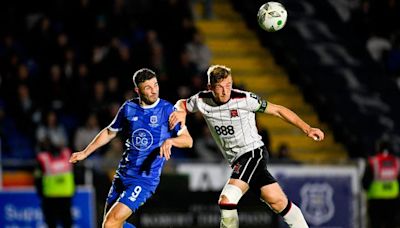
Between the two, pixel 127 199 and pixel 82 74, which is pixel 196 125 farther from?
pixel 127 199

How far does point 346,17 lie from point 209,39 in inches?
111

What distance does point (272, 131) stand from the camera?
19734 mm

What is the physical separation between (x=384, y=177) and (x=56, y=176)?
4.86 meters

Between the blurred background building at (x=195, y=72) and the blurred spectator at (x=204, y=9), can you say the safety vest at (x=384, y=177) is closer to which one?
the blurred background building at (x=195, y=72)

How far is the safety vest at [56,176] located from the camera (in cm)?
1488

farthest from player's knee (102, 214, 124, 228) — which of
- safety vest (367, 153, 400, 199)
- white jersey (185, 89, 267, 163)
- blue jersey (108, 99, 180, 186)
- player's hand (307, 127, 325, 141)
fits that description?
safety vest (367, 153, 400, 199)

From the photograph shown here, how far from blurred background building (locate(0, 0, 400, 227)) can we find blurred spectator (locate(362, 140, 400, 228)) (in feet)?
0.78

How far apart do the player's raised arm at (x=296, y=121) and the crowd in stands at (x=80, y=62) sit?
571cm

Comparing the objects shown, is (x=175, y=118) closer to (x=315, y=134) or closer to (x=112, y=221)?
(x=112, y=221)

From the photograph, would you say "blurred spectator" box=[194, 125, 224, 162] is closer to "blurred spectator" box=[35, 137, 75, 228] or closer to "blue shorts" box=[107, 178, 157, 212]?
"blurred spectator" box=[35, 137, 75, 228]

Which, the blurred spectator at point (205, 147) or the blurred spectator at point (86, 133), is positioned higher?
the blurred spectator at point (86, 133)

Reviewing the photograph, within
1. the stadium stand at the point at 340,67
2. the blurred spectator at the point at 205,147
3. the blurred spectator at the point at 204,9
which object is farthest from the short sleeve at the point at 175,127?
the blurred spectator at the point at 204,9

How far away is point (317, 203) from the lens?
16172 millimetres

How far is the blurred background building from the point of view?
53.1ft
